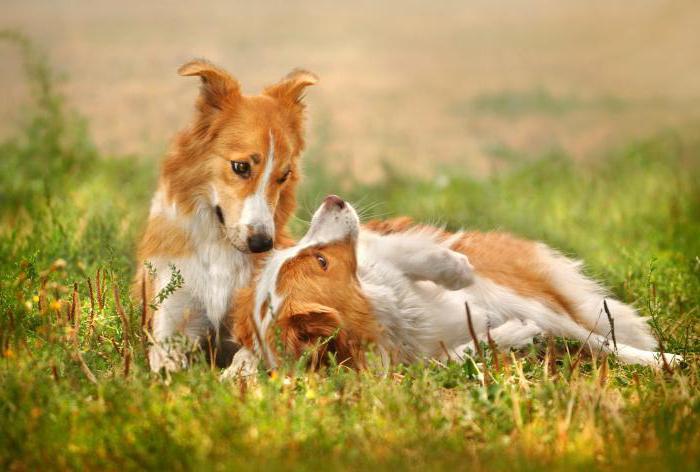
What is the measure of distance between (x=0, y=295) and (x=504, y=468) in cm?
303

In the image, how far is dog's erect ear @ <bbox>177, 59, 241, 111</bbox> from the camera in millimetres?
4668

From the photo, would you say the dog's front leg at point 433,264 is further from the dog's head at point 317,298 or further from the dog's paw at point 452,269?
the dog's head at point 317,298

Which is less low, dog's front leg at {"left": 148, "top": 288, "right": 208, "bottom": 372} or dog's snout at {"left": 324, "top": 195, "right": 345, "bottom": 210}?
dog's snout at {"left": 324, "top": 195, "right": 345, "bottom": 210}

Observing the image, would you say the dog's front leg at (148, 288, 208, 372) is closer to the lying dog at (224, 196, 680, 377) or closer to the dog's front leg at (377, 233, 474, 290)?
the lying dog at (224, 196, 680, 377)

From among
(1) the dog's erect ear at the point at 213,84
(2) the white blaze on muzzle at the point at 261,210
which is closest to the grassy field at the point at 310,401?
(2) the white blaze on muzzle at the point at 261,210

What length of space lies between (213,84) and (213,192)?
0.61m

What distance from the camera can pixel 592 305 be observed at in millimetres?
5152

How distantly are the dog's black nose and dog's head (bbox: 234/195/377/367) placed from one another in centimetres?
8

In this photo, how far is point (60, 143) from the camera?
28.5 ft

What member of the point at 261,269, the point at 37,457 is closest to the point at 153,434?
the point at 37,457

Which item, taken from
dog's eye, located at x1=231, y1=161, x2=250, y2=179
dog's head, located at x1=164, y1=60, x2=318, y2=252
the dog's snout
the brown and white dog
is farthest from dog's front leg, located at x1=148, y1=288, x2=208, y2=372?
the dog's snout

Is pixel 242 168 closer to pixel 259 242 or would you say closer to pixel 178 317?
pixel 259 242

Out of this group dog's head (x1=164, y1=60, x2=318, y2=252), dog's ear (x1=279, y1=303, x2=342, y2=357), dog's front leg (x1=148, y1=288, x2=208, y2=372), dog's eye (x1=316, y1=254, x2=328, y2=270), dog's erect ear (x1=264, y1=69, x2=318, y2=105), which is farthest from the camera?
dog's erect ear (x1=264, y1=69, x2=318, y2=105)

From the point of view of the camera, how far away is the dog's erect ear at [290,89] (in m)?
4.96
